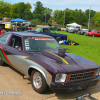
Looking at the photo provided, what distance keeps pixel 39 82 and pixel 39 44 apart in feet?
5.16

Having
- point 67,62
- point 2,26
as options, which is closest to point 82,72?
point 67,62

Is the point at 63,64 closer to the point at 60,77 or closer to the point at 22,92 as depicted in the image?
the point at 60,77

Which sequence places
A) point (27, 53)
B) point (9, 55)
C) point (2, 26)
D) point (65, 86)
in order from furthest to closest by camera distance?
point (2, 26) → point (9, 55) → point (27, 53) → point (65, 86)

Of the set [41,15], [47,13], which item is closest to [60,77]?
[41,15]

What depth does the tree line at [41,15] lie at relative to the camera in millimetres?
50881

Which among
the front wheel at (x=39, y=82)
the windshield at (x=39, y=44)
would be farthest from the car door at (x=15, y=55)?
the front wheel at (x=39, y=82)

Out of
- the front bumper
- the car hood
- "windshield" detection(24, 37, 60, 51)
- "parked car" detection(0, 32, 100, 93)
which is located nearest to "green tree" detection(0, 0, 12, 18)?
"windshield" detection(24, 37, 60, 51)

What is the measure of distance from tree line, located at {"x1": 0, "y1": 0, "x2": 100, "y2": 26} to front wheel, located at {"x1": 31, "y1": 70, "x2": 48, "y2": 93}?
48.7 metres

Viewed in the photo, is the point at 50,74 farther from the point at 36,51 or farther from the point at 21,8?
the point at 21,8

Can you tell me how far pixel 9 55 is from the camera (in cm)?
515

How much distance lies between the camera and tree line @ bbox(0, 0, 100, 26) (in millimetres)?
50881

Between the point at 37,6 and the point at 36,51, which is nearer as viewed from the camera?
the point at 36,51

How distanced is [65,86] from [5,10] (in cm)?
5084

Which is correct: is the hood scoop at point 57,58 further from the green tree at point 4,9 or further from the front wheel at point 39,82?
the green tree at point 4,9
